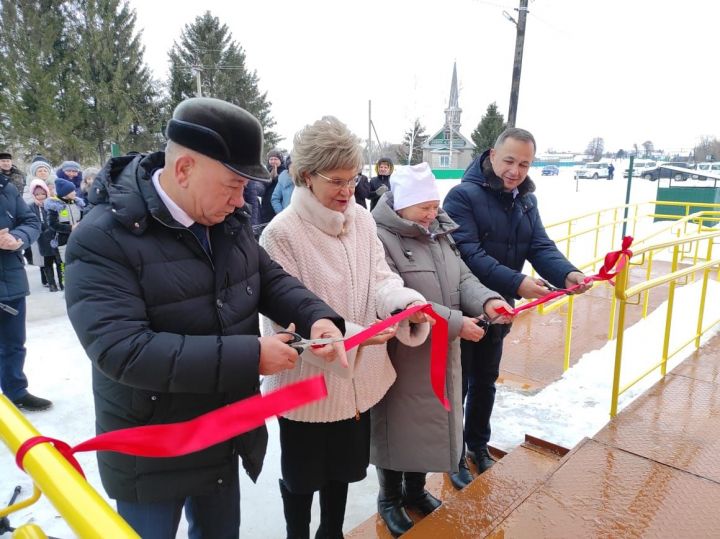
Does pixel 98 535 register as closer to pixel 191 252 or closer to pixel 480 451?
pixel 191 252

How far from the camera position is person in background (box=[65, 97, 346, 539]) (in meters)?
1.33

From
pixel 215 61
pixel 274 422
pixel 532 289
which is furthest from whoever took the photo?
pixel 215 61

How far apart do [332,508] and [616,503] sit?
52.9 inches

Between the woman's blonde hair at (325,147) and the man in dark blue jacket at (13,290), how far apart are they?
264 centimetres

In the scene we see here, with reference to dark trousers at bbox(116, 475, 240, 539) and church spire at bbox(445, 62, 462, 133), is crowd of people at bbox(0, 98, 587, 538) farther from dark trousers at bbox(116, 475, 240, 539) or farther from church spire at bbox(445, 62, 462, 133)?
church spire at bbox(445, 62, 462, 133)

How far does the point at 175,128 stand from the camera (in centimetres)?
139

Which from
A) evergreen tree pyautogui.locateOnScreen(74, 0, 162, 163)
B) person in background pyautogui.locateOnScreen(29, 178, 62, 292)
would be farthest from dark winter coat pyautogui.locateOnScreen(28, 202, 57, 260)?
evergreen tree pyautogui.locateOnScreen(74, 0, 162, 163)

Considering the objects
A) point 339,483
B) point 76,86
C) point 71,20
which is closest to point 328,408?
point 339,483

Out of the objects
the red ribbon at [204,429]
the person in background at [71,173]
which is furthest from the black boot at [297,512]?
the person in background at [71,173]

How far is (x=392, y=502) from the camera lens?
2.48 metres

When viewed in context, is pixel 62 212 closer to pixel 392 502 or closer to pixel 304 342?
pixel 392 502

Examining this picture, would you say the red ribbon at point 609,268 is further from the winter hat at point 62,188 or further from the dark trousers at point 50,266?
the dark trousers at point 50,266

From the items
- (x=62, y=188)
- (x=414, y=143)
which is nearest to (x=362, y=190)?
(x=62, y=188)

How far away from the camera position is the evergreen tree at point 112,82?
2923 cm
